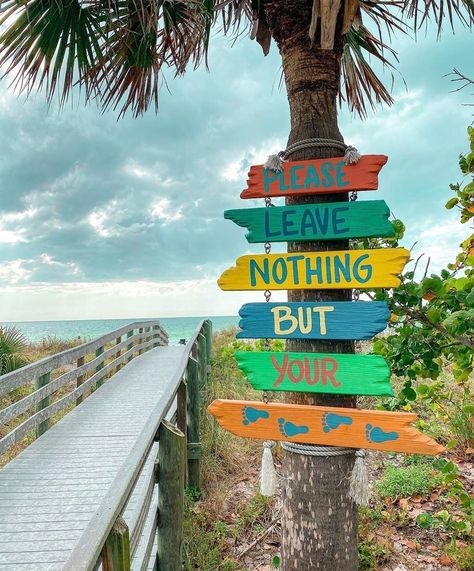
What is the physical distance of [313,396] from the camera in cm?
279

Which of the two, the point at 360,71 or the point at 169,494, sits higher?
the point at 360,71

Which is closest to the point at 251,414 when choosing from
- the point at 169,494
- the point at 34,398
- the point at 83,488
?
the point at 169,494

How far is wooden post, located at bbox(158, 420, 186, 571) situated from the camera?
3018 mm

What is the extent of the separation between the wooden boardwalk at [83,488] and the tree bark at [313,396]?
840mm

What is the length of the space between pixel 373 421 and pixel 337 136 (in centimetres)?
164

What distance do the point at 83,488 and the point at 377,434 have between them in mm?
2858

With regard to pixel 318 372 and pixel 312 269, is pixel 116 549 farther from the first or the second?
pixel 312 269

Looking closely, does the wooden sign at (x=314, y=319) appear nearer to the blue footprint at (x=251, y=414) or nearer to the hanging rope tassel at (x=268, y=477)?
the blue footprint at (x=251, y=414)

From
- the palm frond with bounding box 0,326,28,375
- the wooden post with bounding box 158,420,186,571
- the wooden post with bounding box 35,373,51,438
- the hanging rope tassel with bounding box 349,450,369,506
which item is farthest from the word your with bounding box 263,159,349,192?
the palm frond with bounding box 0,326,28,375

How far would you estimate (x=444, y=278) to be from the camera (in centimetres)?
301

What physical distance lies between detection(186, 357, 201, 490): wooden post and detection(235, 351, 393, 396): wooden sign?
112 inches

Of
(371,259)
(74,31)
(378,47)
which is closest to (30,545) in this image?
(371,259)

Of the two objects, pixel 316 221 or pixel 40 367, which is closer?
pixel 316 221

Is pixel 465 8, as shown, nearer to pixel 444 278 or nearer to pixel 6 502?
pixel 444 278
